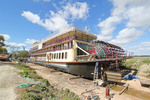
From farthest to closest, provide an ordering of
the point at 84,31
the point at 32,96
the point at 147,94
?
the point at 84,31
the point at 147,94
the point at 32,96

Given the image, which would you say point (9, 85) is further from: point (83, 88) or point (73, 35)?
point (73, 35)

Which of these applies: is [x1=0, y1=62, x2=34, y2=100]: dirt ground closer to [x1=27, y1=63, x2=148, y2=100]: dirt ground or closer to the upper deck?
[x1=27, y1=63, x2=148, y2=100]: dirt ground

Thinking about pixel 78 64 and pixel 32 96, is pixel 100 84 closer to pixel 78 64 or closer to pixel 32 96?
pixel 78 64

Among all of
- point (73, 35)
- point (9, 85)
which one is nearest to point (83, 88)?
point (9, 85)

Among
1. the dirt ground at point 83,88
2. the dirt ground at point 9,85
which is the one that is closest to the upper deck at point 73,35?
the dirt ground at point 83,88

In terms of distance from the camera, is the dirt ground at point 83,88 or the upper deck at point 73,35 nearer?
the dirt ground at point 83,88

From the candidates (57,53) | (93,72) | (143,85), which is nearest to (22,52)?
(57,53)

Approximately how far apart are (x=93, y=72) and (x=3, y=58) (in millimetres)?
32869

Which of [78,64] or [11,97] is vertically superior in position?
[78,64]

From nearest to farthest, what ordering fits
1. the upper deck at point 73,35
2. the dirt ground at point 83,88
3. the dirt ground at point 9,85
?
the dirt ground at point 9,85
the dirt ground at point 83,88
the upper deck at point 73,35

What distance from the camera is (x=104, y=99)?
17.8ft

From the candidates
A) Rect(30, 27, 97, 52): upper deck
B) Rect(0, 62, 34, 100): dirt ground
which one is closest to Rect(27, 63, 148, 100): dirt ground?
Rect(0, 62, 34, 100): dirt ground

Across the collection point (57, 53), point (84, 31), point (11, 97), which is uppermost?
point (84, 31)

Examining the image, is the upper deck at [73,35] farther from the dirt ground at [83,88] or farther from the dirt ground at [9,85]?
the dirt ground at [9,85]
